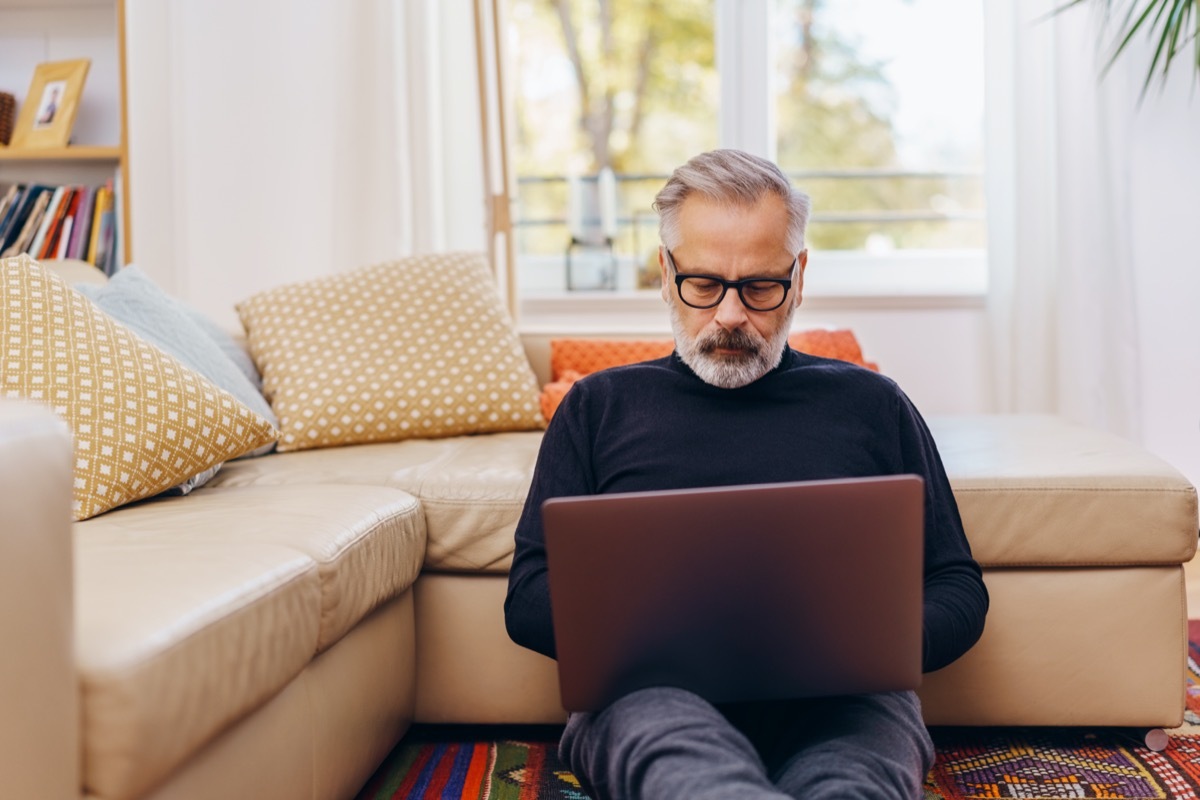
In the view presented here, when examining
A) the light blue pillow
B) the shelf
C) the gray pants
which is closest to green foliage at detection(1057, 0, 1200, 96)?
the light blue pillow

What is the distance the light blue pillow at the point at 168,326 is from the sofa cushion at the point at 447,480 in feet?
0.37

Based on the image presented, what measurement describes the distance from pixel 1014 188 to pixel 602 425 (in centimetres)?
235

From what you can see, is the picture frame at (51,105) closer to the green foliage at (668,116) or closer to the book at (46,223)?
the book at (46,223)

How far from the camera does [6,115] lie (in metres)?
3.25

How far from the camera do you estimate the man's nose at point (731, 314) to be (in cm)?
137

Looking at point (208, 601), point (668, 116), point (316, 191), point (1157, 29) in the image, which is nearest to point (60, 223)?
point (316, 191)

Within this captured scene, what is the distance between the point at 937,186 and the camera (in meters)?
3.71

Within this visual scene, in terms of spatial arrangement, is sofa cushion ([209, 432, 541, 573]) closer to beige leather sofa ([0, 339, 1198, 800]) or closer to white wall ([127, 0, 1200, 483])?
beige leather sofa ([0, 339, 1198, 800])

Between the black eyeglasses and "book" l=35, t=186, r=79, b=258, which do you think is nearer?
the black eyeglasses

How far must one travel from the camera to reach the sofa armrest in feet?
2.88

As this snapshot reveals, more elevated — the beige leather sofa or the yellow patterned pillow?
the yellow patterned pillow

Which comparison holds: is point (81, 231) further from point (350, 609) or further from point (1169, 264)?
point (1169, 264)

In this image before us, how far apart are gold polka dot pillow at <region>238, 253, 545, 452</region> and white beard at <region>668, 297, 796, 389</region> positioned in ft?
3.40

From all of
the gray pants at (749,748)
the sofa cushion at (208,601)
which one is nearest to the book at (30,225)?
the sofa cushion at (208,601)
